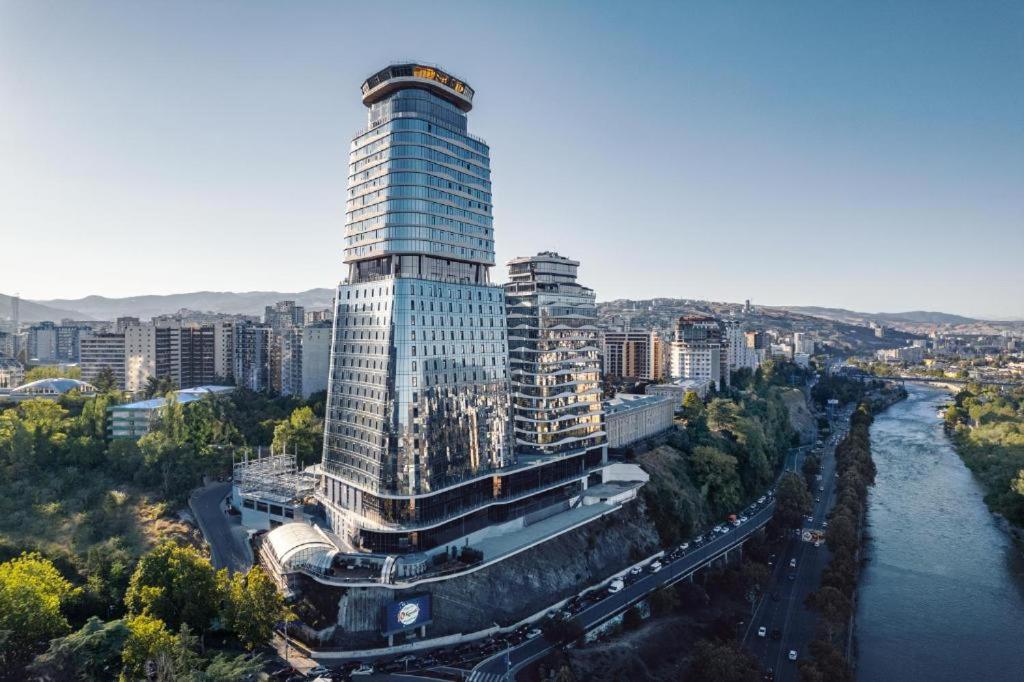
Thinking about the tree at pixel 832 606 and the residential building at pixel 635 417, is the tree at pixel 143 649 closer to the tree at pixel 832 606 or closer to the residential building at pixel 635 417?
the tree at pixel 832 606

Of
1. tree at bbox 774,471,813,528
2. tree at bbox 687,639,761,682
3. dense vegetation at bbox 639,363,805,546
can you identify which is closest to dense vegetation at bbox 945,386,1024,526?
tree at bbox 774,471,813,528

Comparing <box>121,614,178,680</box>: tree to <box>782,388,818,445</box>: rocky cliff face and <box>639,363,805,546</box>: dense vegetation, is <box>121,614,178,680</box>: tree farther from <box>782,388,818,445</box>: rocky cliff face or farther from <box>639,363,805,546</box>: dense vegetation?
<box>782,388,818,445</box>: rocky cliff face

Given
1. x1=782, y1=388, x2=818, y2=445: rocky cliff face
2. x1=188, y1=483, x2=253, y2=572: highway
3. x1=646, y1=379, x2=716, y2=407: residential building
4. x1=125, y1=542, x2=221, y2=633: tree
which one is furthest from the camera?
x1=782, y1=388, x2=818, y2=445: rocky cliff face

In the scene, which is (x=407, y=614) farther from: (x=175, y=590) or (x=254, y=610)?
(x=175, y=590)

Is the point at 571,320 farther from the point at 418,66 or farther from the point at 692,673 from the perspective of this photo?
the point at 692,673

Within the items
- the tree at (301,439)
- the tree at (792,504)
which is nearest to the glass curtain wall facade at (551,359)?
the tree at (792,504)

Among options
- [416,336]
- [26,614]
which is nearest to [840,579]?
[416,336]

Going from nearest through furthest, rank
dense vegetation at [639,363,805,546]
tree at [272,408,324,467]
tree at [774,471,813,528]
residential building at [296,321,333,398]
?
dense vegetation at [639,363,805,546]
tree at [774,471,813,528]
tree at [272,408,324,467]
residential building at [296,321,333,398]
